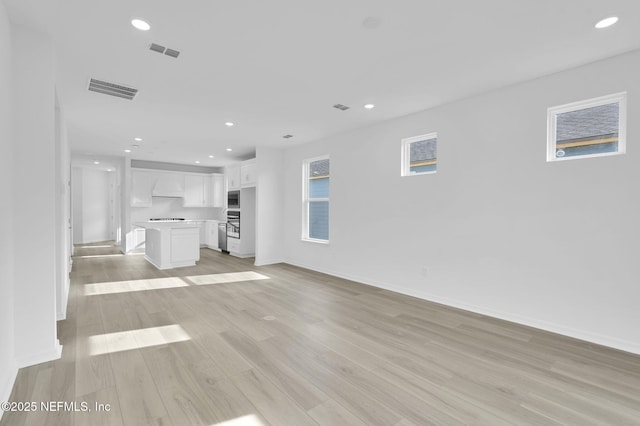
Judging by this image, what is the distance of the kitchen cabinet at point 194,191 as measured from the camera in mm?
9148

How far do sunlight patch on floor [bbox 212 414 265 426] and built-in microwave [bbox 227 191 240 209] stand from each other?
6.43 metres

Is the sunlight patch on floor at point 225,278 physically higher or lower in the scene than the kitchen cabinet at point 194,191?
lower

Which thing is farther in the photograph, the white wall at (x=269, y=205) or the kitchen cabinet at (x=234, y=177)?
the kitchen cabinet at (x=234, y=177)

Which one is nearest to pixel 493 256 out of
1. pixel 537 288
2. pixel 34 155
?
pixel 537 288

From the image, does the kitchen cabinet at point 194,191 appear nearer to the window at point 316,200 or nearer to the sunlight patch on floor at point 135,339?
the window at point 316,200

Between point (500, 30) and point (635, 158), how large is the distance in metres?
1.70

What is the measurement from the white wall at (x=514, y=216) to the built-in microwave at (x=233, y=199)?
12.8 feet

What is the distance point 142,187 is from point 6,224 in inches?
272

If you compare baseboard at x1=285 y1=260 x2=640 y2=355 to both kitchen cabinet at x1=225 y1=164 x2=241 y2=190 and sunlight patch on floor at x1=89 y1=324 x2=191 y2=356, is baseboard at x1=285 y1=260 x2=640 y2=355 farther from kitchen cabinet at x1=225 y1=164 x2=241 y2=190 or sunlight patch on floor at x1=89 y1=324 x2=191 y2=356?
kitchen cabinet at x1=225 y1=164 x2=241 y2=190

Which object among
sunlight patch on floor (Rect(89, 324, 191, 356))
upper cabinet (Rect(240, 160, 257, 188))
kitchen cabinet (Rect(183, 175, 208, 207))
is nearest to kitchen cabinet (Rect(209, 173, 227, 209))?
kitchen cabinet (Rect(183, 175, 208, 207))

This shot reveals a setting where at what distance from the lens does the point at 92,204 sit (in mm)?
10234

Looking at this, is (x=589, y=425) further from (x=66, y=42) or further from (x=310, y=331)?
(x=66, y=42)

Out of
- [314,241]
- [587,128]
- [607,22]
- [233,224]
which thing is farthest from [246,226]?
[607,22]

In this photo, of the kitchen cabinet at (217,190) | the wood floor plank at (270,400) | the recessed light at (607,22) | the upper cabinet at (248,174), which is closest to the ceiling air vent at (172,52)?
the wood floor plank at (270,400)
